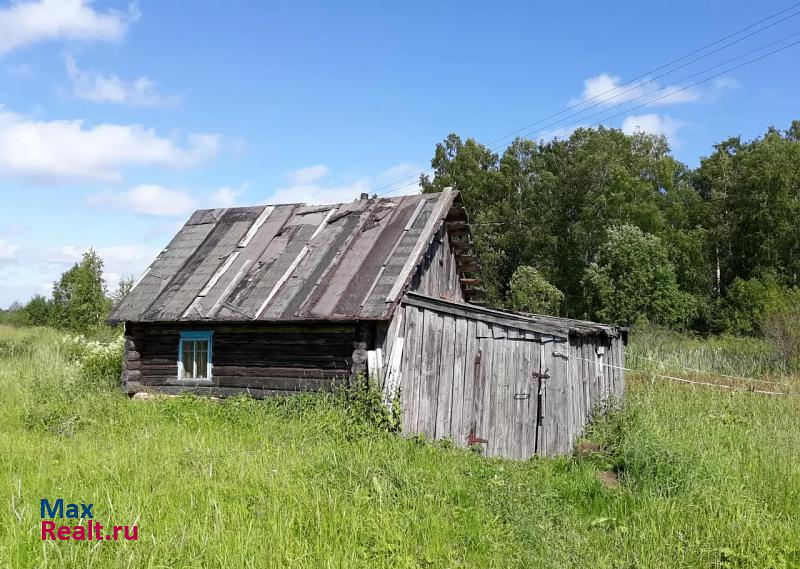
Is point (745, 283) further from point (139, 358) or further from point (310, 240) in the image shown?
point (139, 358)

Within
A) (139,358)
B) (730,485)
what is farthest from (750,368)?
(139,358)

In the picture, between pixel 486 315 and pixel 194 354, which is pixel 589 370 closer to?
pixel 486 315

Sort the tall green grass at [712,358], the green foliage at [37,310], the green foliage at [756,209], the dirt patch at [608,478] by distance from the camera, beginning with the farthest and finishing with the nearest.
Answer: the green foliage at [37,310] < the green foliage at [756,209] < the tall green grass at [712,358] < the dirt patch at [608,478]

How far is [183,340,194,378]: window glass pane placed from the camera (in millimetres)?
14531

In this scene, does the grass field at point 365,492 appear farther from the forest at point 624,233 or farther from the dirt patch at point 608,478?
the forest at point 624,233

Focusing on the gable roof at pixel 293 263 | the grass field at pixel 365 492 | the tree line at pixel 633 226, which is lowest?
the grass field at pixel 365 492

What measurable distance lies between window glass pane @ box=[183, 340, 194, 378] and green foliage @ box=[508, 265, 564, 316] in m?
25.4

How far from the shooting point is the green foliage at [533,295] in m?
37.2

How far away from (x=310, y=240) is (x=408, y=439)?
5590 mm

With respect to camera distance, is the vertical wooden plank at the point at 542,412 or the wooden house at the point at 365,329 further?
the wooden house at the point at 365,329

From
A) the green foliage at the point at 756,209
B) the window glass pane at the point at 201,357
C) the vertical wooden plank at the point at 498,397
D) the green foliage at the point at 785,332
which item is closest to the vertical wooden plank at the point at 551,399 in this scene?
the vertical wooden plank at the point at 498,397

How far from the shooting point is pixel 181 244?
1666cm

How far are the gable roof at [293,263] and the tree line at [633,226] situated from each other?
2362 cm

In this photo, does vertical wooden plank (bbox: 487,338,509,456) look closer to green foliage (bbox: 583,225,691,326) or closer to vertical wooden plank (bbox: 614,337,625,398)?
vertical wooden plank (bbox: 614,337,625,398)
